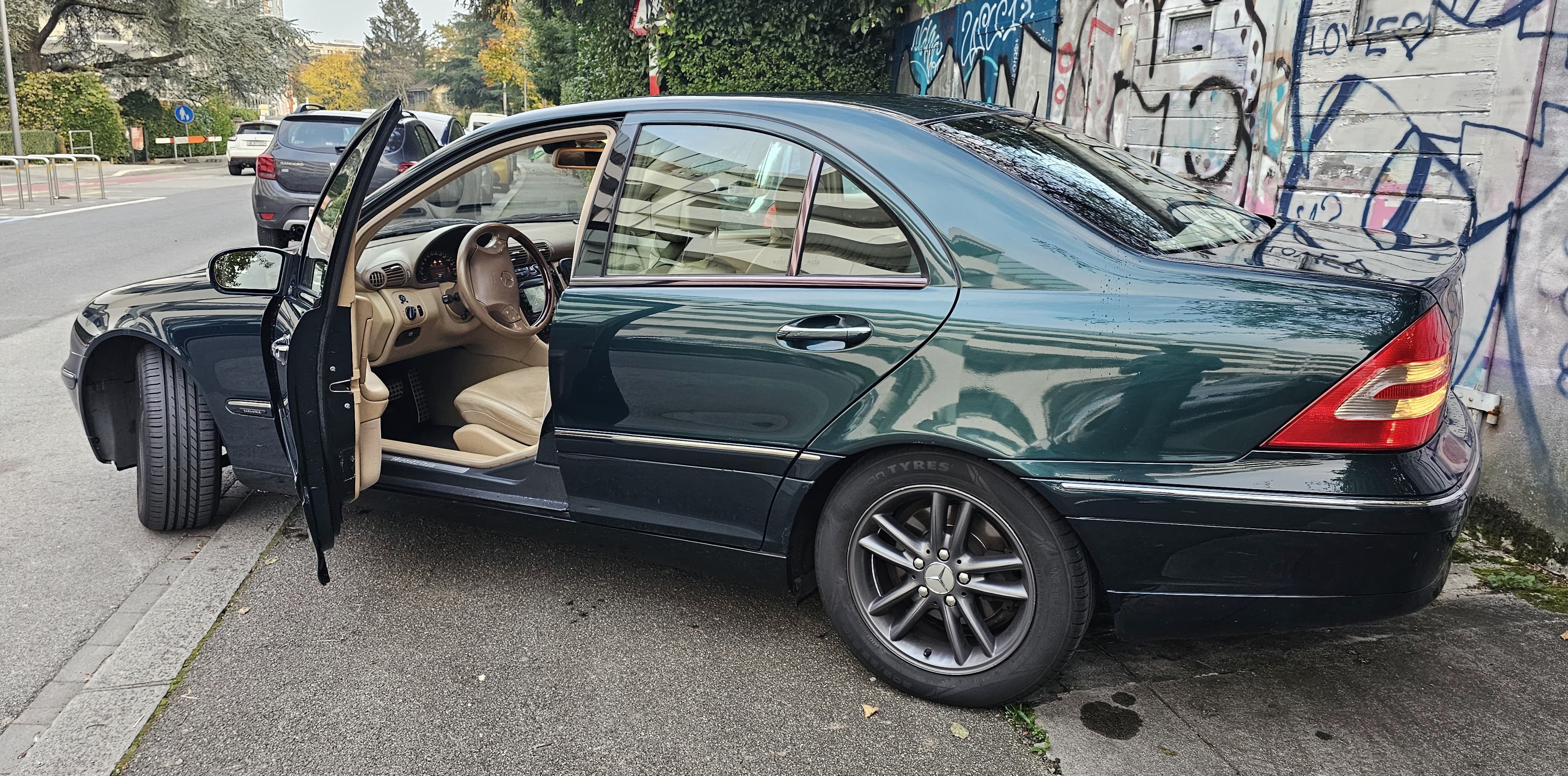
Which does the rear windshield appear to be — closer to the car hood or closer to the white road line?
the white road line

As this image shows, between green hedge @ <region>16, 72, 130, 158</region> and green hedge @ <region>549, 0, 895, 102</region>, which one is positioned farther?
green hedge @ <region>16, 72, 130, 158</region>

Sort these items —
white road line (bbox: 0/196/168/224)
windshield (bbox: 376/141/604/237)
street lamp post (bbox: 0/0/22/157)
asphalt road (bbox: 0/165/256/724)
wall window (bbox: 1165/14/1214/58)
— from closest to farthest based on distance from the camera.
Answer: asphalt road (bbox: 0/165/256/724) < windshield (bbox: 376/141/604/237) < wall window (bbox: 1165/14/1214/58) < white road line (bbox: 0/196/168/224) < street lamp post (bbox: 0/0/22/157)

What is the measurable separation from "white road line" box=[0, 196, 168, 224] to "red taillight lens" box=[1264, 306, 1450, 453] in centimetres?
1778

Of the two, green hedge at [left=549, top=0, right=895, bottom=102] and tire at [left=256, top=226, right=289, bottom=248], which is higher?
green hedge at [left=549, top=0, right=895, bottom=102]

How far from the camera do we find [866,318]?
2734mm

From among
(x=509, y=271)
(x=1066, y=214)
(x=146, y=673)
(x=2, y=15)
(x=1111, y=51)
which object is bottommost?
(x=146, y=673)

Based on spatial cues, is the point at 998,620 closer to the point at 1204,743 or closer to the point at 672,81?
the point at 1204,743

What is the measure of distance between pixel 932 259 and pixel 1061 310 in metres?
0.36

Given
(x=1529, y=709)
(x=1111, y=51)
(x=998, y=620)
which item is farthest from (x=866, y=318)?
(x=1111, y=51)

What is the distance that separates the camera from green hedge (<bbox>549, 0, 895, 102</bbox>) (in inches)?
423

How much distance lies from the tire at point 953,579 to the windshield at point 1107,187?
712mm

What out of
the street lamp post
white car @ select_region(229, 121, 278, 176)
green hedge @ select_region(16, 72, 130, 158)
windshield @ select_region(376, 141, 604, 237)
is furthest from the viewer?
green hedge @ select_region(16, 72, 130, 158)

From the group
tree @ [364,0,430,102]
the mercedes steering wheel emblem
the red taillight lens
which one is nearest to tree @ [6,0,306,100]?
the mercedes steering wheel emblem

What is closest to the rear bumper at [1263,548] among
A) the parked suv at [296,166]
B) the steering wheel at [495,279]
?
the steering wheel at [495,279]
